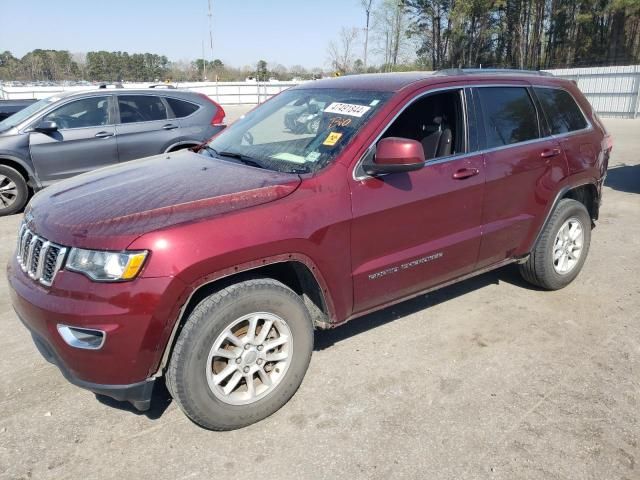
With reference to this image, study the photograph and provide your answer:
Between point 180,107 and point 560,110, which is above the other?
point 180,107

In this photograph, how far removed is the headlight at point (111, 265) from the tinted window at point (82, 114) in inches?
233

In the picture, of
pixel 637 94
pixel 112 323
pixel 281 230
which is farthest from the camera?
pixel 637 94

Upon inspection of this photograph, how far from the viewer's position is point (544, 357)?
3.45m

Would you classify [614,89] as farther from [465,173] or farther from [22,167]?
[22,167]

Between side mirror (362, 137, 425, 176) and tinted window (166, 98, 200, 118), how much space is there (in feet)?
19.0

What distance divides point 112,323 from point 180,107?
635cm

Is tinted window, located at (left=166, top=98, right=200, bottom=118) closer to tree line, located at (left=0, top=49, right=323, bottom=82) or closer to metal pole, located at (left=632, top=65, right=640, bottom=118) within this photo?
metal pole, located at (left=632, top=65, right=640, bottom=118)

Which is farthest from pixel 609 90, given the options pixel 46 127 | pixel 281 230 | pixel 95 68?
pixel 95 68

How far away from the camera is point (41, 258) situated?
251cm

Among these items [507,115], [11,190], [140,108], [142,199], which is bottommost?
[11,190]

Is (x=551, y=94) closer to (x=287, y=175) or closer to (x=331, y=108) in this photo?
(x=331, y=108)

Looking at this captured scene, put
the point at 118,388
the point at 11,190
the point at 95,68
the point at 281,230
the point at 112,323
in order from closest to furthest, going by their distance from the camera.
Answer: the point at 112,323
the point at 118,388
the point at 281,230
the point at 11,190
the point at 95,68

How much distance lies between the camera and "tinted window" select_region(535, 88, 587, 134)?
416cm

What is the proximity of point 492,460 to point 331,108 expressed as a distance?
91.2 inches
